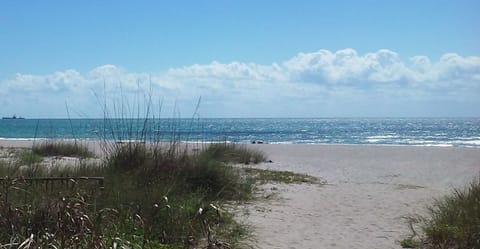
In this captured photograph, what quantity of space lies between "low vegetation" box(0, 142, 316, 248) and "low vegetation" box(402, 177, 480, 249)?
231 centimetres

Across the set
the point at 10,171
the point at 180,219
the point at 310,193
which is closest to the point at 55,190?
the point at 180,219

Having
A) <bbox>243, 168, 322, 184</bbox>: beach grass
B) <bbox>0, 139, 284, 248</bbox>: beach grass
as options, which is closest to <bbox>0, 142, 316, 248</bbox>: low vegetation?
<bbox>0, 139, 284, 248</bbox>: beach grass

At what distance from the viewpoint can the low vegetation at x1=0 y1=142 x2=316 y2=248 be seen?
180 inches

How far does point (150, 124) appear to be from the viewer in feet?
34.0

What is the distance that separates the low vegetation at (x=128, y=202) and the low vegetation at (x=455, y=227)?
2.31m

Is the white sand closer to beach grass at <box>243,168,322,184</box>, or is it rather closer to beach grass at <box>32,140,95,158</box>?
beach grass at <box>243,168,322,184</box>

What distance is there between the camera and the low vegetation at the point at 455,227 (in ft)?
19.9

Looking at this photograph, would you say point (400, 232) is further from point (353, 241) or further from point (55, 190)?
point (55, 190)

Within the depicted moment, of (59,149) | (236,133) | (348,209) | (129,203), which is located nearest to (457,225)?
(348,209)

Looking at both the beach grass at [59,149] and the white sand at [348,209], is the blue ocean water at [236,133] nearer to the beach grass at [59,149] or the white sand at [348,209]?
the beach grass at [59,149]

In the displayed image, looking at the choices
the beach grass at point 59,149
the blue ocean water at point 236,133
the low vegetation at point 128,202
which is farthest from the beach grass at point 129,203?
the beach grass at point 59,149

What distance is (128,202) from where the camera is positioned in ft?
22.3

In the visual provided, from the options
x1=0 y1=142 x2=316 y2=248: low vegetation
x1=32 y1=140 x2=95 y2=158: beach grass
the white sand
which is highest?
x1=0 y1=142 x2=316 y2=248: low vegetation

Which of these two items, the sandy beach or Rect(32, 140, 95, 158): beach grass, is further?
Rect(32, 140, 95, 158): beach grass
